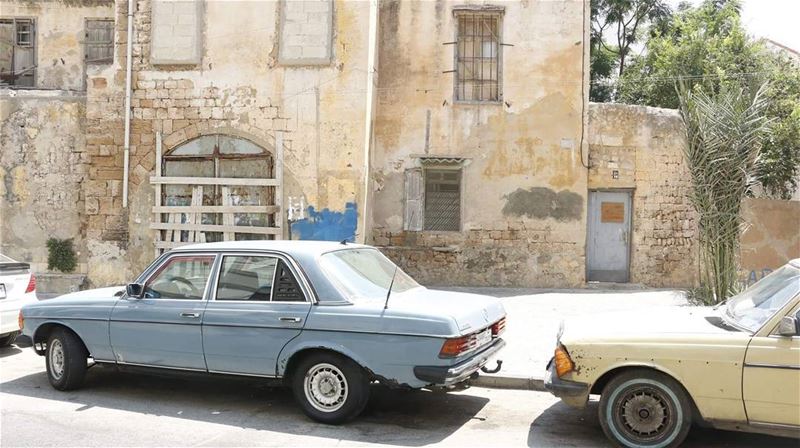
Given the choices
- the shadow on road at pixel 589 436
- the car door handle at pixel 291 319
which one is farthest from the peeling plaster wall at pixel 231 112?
the shadow on road at pixel 589 436

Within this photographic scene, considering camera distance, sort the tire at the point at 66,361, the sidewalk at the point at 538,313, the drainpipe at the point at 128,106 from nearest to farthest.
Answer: the tire at the point at 66,361 → the sidewalk at the point at 538,313 → the drainpipe at the point at 128,106

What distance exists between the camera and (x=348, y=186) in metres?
13.0

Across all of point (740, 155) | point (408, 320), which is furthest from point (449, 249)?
point (408, 320)

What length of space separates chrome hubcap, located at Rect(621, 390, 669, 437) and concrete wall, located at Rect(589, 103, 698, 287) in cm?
964

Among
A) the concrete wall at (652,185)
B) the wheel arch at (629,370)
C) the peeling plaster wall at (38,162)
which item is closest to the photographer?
the wheel arch at (629,370)

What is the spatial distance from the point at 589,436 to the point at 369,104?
30.1 feet

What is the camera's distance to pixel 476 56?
14.6m

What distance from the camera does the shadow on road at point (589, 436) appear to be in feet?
17.3

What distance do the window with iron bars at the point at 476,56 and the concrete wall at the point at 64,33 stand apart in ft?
26.9

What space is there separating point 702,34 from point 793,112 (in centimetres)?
644

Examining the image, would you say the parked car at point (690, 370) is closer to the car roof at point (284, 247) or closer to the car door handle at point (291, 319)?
the car door handle at point (291, 319)

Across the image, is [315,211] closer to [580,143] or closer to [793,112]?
[580,143]

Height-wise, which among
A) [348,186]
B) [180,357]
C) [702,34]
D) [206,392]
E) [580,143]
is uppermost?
[702,34]

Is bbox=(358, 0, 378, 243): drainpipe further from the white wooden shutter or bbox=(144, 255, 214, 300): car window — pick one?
bbox=(144, 255, 214, 300): car window
